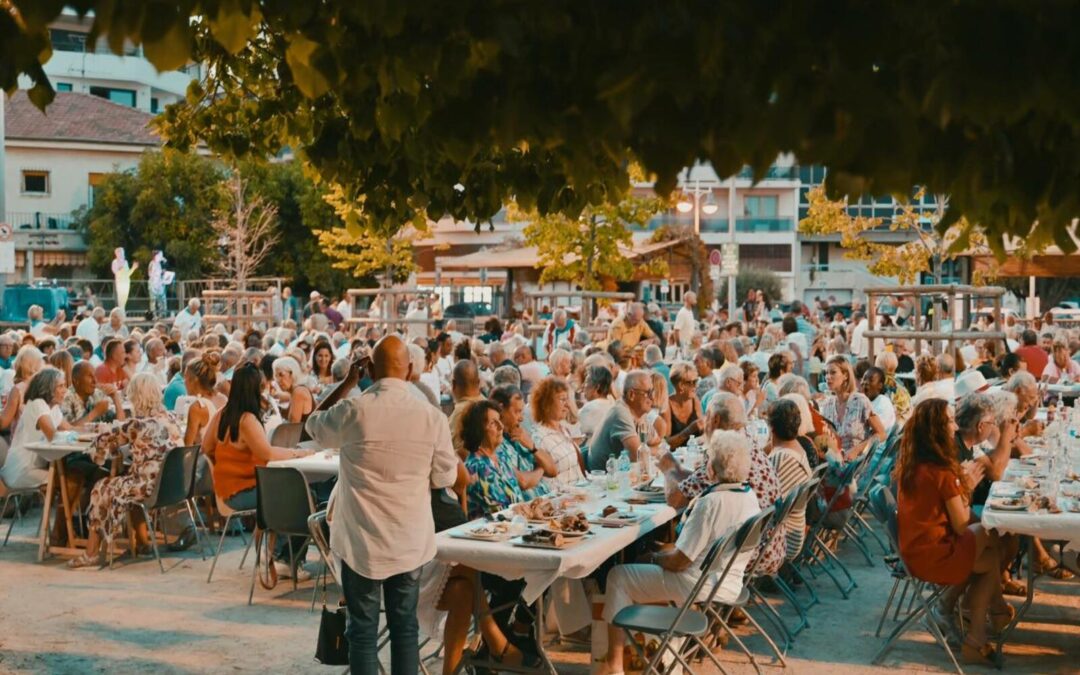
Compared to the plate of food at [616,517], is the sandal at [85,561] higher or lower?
lower

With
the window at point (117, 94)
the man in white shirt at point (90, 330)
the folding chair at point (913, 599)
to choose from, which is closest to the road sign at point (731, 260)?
the man in white shirt at point (90, 330)

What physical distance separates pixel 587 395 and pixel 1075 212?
804 cm

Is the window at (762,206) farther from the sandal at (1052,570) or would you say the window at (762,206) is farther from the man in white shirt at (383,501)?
the man in white shirt at (383,501)

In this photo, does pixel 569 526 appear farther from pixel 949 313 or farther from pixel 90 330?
pixel 90 330

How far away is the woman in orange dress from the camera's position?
734 cm

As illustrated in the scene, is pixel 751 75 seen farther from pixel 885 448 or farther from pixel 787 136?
pixel 885 448

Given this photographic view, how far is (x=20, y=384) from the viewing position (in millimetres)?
11719

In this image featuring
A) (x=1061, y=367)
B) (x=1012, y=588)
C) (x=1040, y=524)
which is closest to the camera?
(x=1040, y=524)

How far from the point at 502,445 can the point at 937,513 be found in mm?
2588

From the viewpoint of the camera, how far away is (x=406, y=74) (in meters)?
3.53

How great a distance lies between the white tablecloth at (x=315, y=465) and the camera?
378 inches

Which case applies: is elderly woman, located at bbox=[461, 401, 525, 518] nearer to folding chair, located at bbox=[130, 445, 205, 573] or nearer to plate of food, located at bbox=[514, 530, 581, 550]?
plate of food, located at bbox=[514, 530, 581, 550]

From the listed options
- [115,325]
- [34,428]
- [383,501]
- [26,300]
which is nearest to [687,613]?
[383,501]

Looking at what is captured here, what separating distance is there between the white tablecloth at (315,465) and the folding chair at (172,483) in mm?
738
